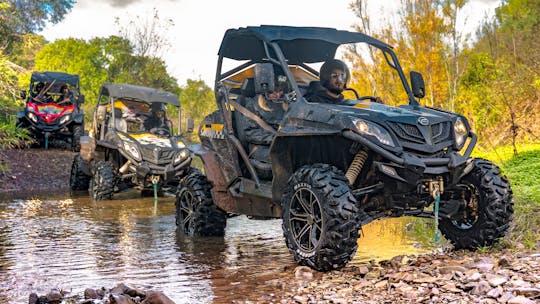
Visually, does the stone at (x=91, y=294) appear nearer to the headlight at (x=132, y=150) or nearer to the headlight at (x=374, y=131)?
the headlight at (x=374, y=131)

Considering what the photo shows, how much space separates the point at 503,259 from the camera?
513 cm

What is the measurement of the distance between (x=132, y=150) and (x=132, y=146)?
8 centimetres

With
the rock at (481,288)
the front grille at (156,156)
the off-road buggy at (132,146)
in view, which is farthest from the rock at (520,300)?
the front grille at (156,156)

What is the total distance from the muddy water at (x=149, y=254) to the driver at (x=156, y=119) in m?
3.24

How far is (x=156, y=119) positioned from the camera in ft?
45.6

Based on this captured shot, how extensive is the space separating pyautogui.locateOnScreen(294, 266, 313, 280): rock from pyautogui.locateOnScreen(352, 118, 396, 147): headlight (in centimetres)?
126

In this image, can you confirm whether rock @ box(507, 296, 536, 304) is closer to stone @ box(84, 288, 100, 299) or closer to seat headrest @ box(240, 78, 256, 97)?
stone @ box(84, 288, 100, 299)

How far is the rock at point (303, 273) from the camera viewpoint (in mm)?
5669

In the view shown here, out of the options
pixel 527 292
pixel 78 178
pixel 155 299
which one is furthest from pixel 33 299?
pixel 78 178

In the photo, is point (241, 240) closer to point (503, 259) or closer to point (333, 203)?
point (333, 203)

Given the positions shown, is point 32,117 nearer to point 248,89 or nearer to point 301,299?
point 248,89

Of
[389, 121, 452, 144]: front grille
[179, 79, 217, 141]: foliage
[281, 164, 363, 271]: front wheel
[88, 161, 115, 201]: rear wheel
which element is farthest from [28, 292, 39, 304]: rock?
[179, 79, 217, 141]: foliage

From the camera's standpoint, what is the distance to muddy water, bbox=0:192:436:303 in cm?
561

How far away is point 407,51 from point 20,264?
1285 centimetres
